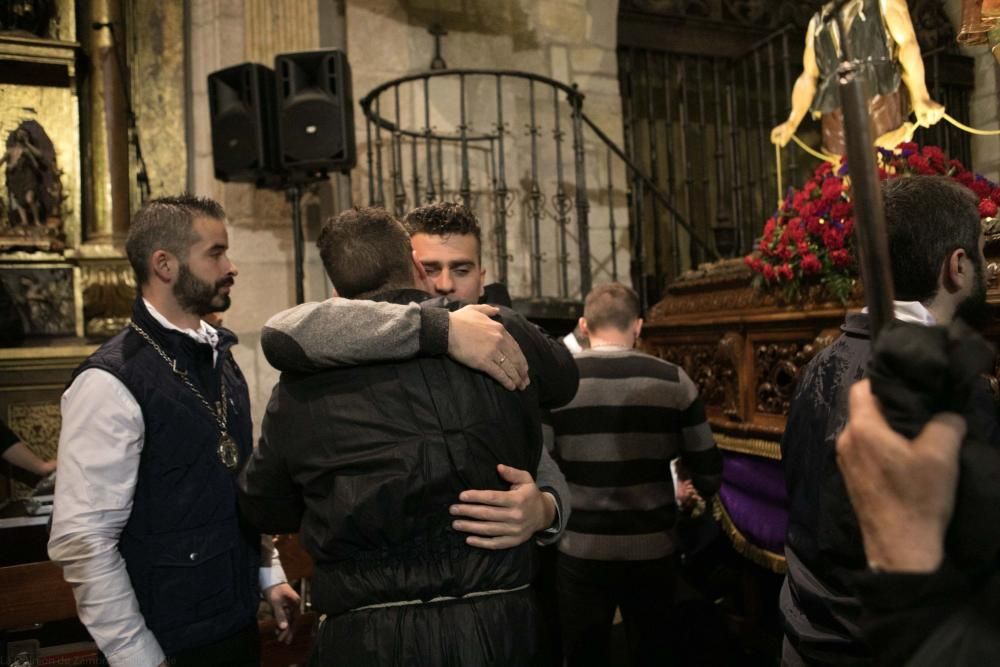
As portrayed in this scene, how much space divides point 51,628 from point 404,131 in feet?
13.1

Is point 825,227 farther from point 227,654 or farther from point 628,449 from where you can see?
point 227,654

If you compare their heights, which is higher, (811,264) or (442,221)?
(442,221)

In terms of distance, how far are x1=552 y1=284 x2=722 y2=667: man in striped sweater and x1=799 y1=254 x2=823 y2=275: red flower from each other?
0.62 m

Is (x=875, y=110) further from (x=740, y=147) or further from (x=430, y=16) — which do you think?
(x=740, y=147)

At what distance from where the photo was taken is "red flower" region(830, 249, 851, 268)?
2908 millimetres

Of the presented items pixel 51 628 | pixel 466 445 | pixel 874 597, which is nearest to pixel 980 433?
pixel 874 597

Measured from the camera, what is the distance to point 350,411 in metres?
1.42

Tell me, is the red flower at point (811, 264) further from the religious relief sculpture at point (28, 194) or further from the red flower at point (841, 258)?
the religious relief sculpture at point (28, 194)

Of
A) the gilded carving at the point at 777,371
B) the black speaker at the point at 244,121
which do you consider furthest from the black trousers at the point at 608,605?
the black speaker at the point at 244,121

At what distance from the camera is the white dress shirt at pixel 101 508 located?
5.58ft

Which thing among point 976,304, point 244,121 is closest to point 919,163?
point 976,304

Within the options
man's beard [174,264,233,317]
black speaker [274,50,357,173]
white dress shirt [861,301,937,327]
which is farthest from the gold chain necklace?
black speaker [274,50,357,173]

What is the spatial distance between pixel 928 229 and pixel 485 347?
0.78m

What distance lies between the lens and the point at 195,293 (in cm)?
205
